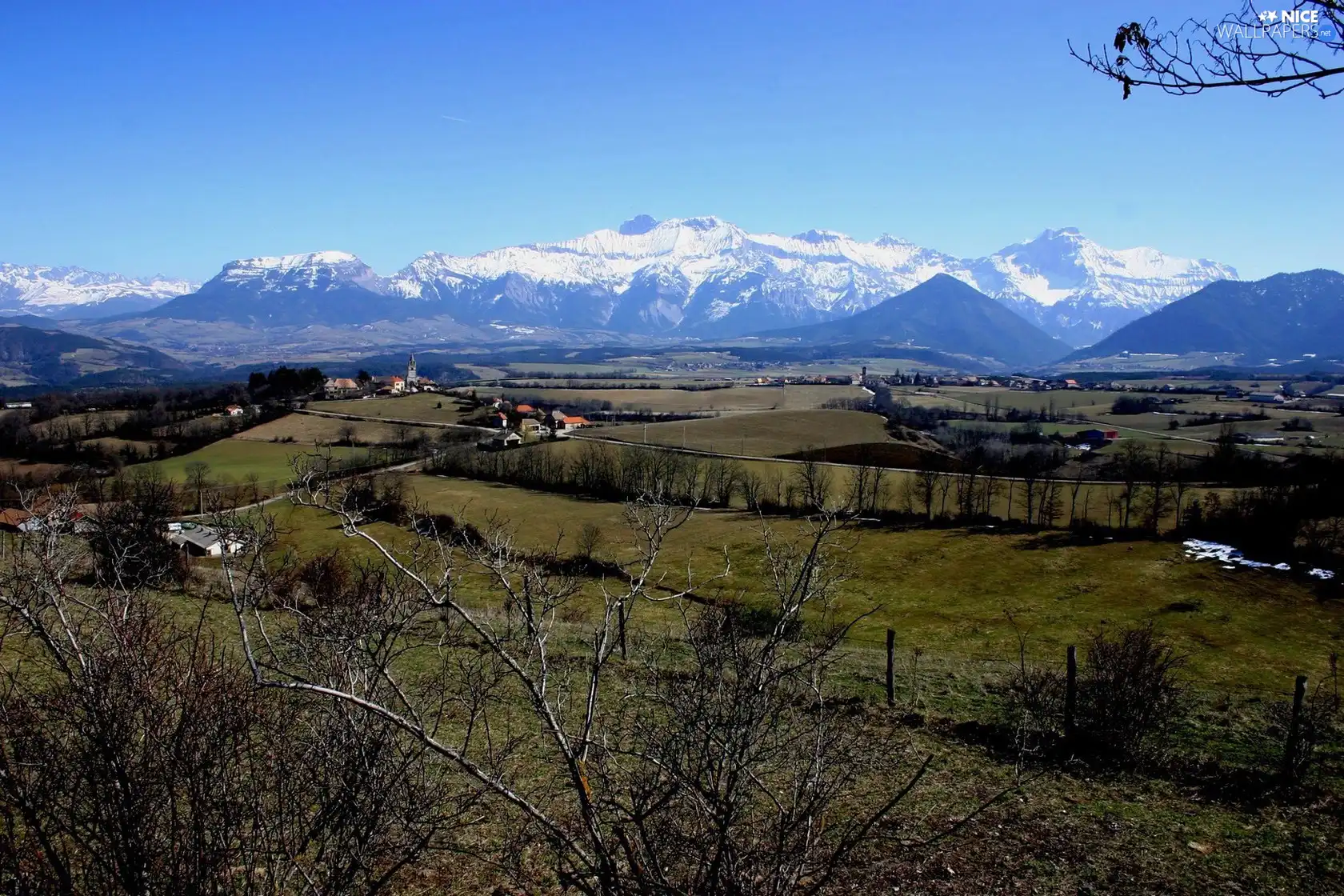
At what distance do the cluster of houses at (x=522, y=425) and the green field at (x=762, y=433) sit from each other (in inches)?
216

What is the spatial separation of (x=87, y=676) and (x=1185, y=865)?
11.5m

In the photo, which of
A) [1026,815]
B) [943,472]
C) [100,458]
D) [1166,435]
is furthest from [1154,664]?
[1166,435]

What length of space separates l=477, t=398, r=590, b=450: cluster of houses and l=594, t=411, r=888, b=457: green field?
5.49 meters

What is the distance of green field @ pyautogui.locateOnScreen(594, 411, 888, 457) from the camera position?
88875mm

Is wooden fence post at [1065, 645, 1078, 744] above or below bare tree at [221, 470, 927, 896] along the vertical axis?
below

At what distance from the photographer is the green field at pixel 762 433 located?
88.9 meters

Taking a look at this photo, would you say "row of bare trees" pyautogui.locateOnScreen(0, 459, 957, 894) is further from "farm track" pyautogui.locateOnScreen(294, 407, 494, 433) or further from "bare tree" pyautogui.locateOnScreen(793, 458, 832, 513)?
"farm track" pyautogui.locateOnScreen(294, 407, 494, 433)

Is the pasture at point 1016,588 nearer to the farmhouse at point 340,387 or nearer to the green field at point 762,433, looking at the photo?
the green field at point 762,433

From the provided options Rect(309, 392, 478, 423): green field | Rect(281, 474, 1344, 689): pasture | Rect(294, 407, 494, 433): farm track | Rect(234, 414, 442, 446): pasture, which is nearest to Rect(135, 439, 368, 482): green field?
Rect(234, 414, 442, 446): pasture

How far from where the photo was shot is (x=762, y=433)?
325ft

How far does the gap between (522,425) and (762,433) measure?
30.2 m

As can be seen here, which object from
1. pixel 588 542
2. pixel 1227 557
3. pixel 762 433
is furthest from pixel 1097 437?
pixel 588 542

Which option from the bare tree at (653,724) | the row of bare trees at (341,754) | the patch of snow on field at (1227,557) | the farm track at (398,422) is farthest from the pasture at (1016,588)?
the farm track at (398,422)

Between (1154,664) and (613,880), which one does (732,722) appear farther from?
(1154,664)
